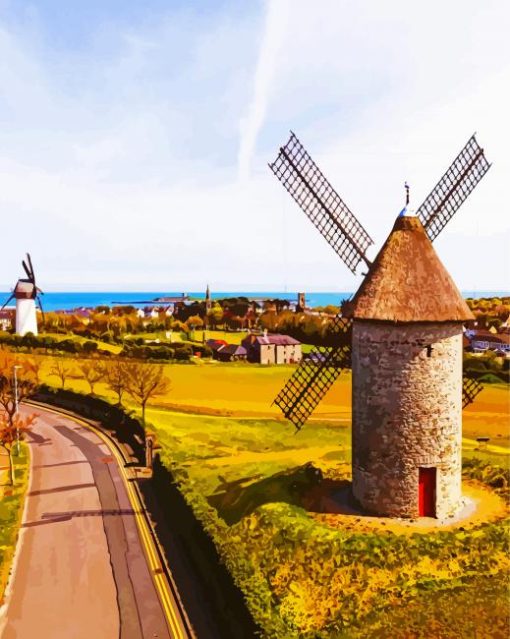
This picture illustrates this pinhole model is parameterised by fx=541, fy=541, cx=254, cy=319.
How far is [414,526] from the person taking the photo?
19312 millimetres

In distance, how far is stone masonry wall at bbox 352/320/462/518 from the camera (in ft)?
64.6

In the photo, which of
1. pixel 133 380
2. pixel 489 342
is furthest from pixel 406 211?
pixel 489 342

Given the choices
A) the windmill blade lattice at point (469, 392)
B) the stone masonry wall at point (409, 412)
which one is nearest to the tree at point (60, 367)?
the windmill blade lattice at point (469, 392)

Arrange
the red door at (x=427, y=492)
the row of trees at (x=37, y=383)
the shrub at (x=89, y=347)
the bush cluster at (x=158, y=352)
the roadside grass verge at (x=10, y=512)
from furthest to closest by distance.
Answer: the shrub at (x=89, y=347) → the bush cluster at (x=158, y=352) → the row of trees at (x=37, y=383) → the red door at (x=427, y=492) → the roadside grass verge at (x=10, y=512)

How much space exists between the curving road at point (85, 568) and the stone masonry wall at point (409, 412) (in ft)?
28.6

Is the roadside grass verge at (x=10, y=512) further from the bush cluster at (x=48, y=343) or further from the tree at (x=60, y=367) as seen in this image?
the bush cluster at (x=48, y=343)

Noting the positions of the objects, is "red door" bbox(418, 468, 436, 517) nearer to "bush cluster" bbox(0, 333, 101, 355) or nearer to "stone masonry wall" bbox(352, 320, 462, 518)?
"stone masonry wall" bbox(352, 320, 462, 518)

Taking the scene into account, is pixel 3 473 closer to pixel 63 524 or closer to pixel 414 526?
pixel 63 524

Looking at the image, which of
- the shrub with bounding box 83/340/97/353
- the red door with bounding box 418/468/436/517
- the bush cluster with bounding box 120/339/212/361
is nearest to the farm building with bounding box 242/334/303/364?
the bush cluster with bounding box 120/339/212/361

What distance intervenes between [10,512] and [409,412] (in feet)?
56.7

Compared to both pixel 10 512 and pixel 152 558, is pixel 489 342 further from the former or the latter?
pixel 10 512

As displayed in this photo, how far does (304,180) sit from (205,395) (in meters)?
31.3

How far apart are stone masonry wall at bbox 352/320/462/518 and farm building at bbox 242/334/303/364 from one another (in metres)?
52.2

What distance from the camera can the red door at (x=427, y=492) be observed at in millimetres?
20047
